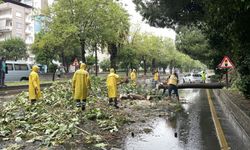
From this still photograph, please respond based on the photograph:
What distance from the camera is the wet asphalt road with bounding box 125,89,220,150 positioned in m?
8.90

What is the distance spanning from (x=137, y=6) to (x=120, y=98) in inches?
183

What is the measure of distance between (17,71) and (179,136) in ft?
99.1

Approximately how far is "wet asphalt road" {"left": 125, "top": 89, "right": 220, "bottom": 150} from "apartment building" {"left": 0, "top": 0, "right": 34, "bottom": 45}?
71.9 m

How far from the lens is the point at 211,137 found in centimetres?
1002

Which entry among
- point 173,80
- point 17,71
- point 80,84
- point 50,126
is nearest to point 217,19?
point 50,126

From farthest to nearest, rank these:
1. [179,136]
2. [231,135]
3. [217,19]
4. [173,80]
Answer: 1. [173,80]
2. [231,135]
3. [179,136]
4. [217,19]

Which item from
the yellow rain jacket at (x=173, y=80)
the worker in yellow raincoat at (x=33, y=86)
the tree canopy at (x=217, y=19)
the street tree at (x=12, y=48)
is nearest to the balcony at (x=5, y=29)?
the street tree at (x=12, y=48)

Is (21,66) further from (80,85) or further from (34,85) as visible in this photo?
(80,85)

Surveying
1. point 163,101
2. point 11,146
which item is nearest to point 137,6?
point 163,101

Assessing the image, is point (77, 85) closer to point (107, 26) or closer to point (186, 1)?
point (186, 1)

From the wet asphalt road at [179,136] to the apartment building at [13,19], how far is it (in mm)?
71912

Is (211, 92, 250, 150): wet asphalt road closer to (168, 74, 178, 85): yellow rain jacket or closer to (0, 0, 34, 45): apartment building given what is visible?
(168, 74, 178, 85): yellow rain jacket

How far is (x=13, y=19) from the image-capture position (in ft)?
266

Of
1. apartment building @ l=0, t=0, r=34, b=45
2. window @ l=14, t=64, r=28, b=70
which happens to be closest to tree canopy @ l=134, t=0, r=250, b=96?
window @ l=14, t=64, r=28, b=70
